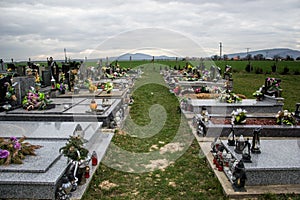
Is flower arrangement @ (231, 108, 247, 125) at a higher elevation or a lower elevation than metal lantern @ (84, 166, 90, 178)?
higher

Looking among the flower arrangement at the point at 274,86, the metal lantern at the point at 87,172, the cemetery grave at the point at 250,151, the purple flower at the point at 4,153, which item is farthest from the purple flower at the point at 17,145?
the flower arrangement at the point at 274,86

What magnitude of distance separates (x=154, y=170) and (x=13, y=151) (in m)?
A: 3.11

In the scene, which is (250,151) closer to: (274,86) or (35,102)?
(274,86)

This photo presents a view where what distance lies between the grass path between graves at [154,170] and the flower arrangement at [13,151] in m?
1.52

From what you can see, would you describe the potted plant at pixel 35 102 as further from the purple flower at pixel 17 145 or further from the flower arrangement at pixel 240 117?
the flower arrangement at pixel 240 117

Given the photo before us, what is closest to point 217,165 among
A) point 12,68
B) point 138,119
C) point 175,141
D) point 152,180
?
point 152,180

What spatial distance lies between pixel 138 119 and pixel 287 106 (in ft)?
27.6

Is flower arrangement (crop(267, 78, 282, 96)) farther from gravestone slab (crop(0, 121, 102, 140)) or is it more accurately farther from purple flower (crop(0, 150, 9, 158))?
purple flower (crop(0, 150, 9, 158))

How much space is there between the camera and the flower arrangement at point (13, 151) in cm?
522

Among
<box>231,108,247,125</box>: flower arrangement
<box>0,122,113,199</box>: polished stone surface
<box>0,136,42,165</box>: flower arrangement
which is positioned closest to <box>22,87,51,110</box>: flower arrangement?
<box>0,122,113,199</box>: polished stone surface

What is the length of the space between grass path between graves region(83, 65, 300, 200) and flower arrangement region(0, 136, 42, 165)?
1.52 meters

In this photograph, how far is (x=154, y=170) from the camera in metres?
6.33

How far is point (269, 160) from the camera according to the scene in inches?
223

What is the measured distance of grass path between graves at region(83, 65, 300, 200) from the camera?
527cm
